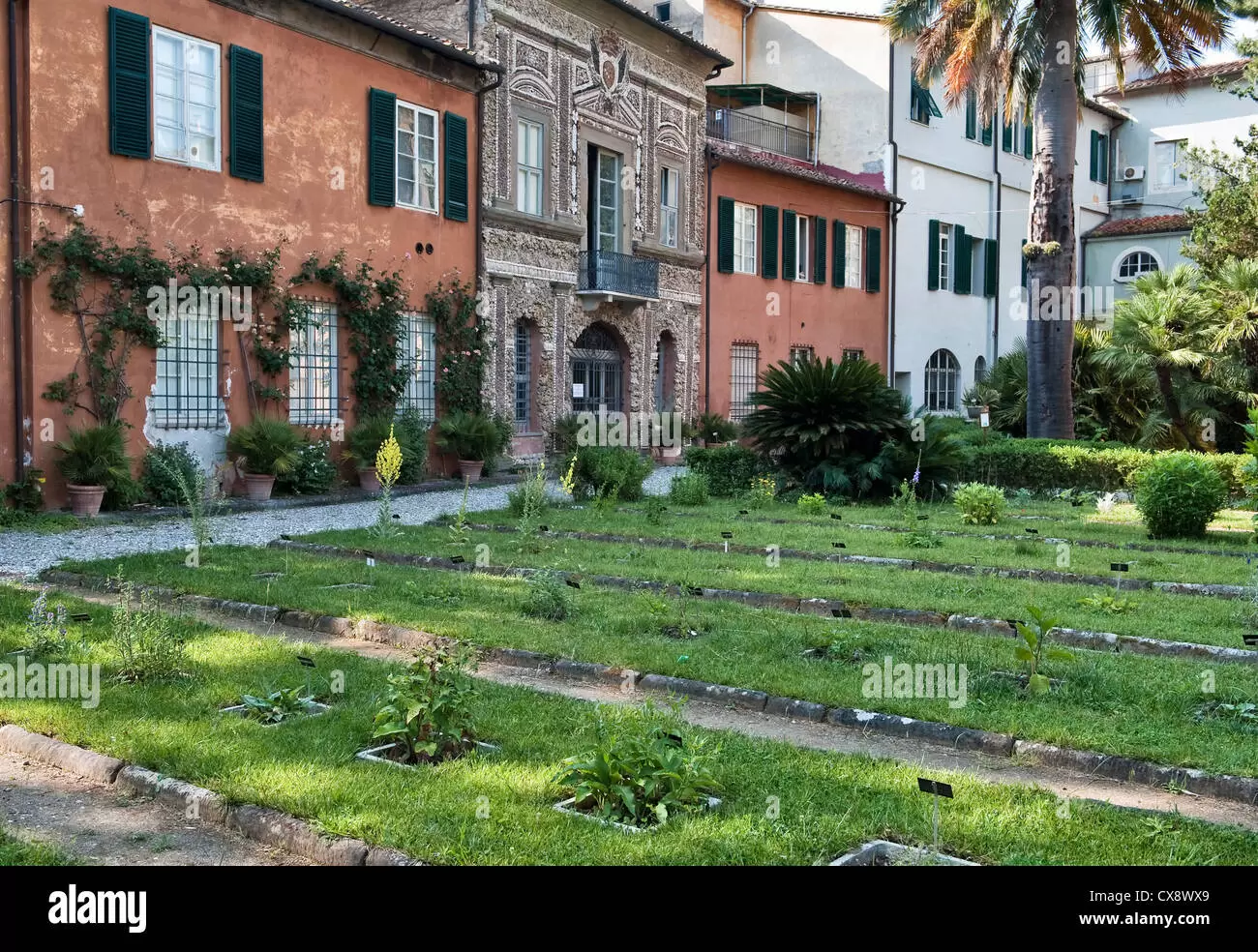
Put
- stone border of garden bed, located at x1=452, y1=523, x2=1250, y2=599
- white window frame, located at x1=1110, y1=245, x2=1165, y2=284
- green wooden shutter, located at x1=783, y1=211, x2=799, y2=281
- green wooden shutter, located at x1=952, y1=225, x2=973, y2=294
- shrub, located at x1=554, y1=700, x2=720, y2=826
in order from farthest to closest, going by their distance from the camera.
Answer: white window frame, located at x1=1110, y1=245, x2=1165, y2=284 → green wooden shutter, located at x1=952, y1=225, x2=973, y2=294 → green wooden shutter, located at x1=783, y1=211, x2=799, y2=281 → stone border of garden bed, located at x1=452, y1=523, x2=1250, y2=599 → shrub, located at x1=554, y1=700, x2=720, y2=826

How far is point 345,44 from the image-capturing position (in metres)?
17.5

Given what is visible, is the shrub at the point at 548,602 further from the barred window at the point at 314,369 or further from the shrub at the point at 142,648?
the barred window at the point at 314,369

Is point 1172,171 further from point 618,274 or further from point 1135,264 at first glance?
point 618,274

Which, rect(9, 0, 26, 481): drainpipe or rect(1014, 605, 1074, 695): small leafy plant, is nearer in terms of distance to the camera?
rect(1014, 605, 1074, 695): small leafy plant

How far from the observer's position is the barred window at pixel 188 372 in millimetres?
15008

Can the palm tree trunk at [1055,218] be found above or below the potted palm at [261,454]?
above

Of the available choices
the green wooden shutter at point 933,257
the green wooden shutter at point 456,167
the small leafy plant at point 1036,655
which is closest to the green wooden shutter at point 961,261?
the green wooden shutter at point 933,257

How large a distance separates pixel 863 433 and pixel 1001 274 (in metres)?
20.8

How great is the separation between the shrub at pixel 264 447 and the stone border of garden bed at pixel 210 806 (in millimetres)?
10196

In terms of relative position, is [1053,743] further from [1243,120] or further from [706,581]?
[1243,120]

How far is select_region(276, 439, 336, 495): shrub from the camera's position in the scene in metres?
16.0

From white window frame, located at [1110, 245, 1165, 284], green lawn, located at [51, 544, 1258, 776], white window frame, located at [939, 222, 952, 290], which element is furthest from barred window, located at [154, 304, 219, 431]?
white window frame, located at [1110, 245, 1165, 284]

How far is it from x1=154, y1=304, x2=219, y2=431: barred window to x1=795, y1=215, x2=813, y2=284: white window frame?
16.2m

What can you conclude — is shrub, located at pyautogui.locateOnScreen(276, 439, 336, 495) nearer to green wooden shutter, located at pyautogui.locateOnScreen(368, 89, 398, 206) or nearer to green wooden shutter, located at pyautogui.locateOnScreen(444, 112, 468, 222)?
green wooden shutter, located at pyautogui.locateOnScreen(368, 89, 398, 206)
